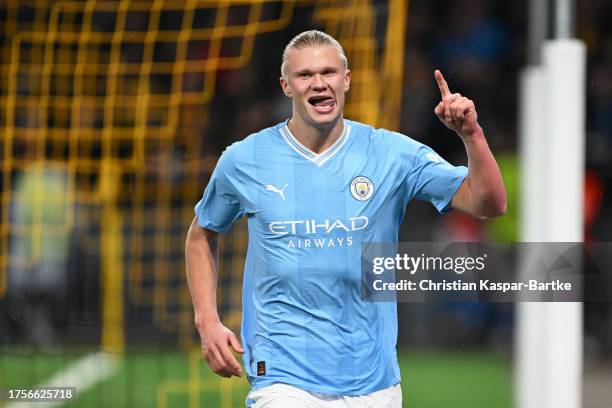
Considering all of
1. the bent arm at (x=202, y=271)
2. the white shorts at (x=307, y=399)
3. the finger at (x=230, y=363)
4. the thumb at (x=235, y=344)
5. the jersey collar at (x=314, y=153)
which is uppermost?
the jersey collar at (x=314, y=153)

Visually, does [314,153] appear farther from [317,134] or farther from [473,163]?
[473,163]

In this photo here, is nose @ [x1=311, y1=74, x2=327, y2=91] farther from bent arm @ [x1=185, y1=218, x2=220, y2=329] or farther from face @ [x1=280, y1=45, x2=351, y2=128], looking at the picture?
bent arm @ [x1=185, y1=218, x2=220, y2=329]

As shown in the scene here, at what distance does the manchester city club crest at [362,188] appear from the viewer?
160 inches

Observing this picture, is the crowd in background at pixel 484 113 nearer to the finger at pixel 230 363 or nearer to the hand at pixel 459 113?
the finger at pixel 230 363

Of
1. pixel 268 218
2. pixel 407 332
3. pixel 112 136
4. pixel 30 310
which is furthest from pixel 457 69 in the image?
pixel 268 218

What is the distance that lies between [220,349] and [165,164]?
3.48 meters

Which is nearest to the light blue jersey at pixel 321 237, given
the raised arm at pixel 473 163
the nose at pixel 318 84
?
the raised arm at pixel 473 163

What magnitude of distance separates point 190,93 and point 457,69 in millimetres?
2405

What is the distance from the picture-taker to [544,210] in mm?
5137

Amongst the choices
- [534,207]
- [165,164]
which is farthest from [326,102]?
[165,164]

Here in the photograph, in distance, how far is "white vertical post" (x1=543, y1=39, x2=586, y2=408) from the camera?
16.3ft

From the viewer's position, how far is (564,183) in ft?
16.5

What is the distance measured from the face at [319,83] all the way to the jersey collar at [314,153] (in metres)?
0.11

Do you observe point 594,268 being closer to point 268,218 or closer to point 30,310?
point 268,218
